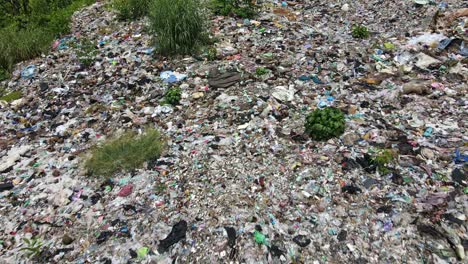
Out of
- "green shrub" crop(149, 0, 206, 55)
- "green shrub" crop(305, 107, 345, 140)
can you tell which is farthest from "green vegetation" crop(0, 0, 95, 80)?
"green shrub" crop(305, 107, 345, 140)

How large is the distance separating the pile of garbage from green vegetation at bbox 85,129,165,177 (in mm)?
102

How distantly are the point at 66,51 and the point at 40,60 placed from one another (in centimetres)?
51

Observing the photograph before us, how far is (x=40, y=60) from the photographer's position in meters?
6.54

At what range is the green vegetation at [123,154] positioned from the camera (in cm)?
385

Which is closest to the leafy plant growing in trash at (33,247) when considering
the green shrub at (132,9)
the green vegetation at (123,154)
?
the green vegetation at (123,154)

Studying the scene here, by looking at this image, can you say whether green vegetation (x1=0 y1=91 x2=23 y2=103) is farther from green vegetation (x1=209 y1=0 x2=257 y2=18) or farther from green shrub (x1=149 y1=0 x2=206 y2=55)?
green vegetation (x1=209 y1=0 x2=257 y2=18)

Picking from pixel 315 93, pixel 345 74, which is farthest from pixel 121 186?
pixel 345 74

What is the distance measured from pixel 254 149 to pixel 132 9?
16.3ft

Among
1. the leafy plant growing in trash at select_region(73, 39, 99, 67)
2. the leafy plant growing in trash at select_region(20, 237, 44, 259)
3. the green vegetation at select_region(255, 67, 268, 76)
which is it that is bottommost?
the leafy plant growing in trash at select_region(20, 237, 44, 259)

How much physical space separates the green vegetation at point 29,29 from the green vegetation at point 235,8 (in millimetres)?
3390

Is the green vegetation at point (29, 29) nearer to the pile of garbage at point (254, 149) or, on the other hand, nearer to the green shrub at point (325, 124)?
the pile of garbage at point (254, 149)

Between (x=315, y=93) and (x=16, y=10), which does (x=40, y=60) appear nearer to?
(x=16, y=10)

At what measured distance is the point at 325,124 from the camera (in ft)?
13.0

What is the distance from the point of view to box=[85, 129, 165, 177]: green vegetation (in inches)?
151
